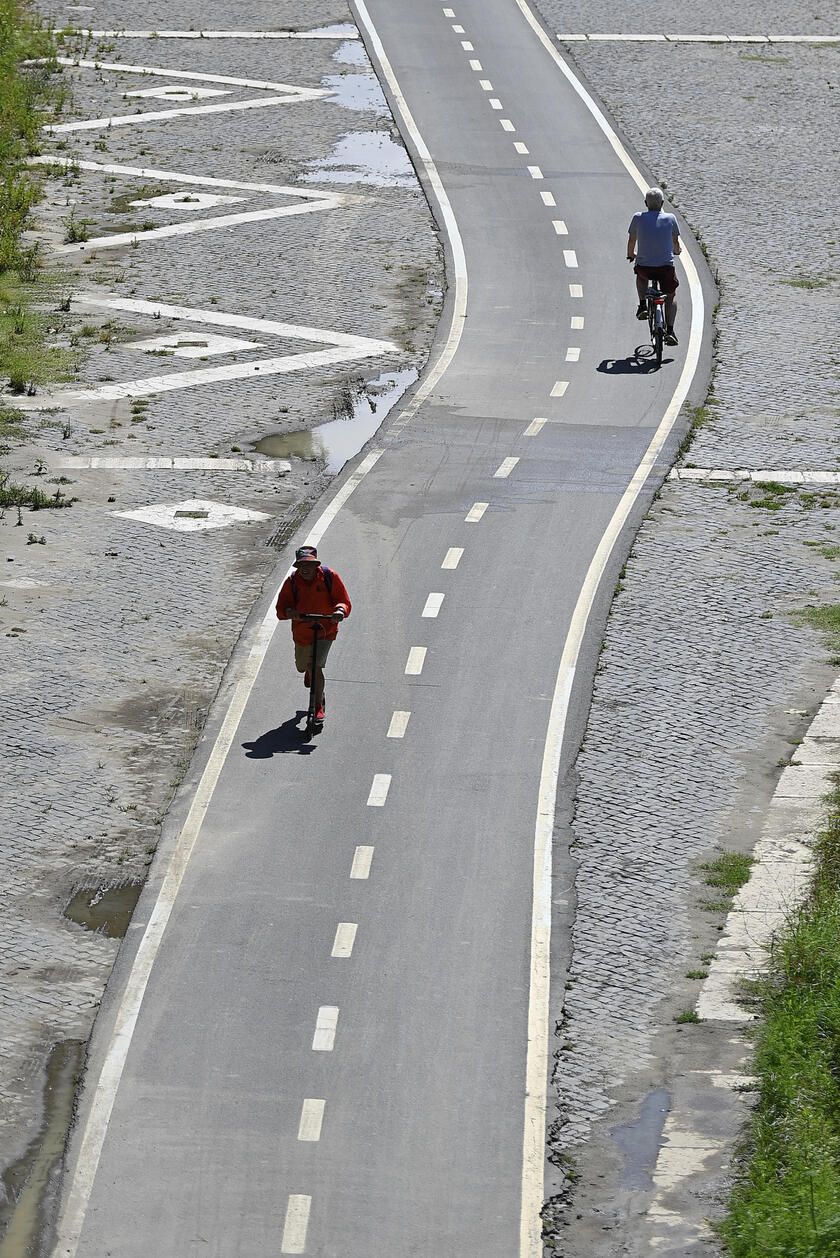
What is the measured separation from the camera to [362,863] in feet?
44.5

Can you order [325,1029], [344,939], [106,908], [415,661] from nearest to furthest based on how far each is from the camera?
1. [325,1029]
2. [344,939]
3. [106,908]
4. [415,661]

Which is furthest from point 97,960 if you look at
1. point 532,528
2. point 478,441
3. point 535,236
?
point 535,236

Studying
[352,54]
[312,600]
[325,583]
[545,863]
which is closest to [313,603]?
[312,600]

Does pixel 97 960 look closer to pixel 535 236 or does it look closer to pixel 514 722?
pixel 514 722

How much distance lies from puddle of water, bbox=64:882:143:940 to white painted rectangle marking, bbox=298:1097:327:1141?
239 cm

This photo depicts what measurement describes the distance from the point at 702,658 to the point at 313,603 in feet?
13.1

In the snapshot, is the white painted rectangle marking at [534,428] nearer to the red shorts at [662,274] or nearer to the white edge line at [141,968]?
the red shorts at [662,274]

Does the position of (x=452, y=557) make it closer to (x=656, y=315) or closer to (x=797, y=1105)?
(x=656, y=315)

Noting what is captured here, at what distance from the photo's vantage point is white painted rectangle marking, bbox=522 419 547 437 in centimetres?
2250

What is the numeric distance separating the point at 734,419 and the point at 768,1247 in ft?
49.6

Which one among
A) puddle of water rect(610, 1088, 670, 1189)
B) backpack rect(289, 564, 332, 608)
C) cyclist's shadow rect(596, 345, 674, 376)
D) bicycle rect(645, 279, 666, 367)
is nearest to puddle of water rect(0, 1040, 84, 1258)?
puddle of water rect(610, 1088, 670, 1189)

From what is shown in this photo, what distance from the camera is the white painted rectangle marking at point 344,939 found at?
12.5 metres

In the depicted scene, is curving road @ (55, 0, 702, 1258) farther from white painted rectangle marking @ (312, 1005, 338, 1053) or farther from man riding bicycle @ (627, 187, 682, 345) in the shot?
man riding bicycle @ (627, 187, 682, 345)

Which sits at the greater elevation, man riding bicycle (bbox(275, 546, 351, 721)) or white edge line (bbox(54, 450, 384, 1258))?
man riding bicycle (bbox(275, 546, 351, 721))
